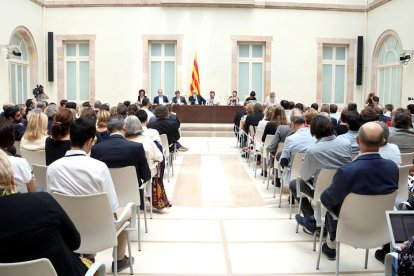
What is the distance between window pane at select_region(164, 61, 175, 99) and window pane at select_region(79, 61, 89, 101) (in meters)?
2.84

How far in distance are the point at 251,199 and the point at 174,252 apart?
2.39 m

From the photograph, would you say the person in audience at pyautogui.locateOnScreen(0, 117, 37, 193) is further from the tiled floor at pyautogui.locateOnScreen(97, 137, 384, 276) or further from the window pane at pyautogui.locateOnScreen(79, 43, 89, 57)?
the window pane at pyautogui.locateOnScreen(79, 43, 89, 57)

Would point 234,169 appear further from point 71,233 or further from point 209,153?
point 71,233

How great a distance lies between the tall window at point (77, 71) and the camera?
17.8 metres

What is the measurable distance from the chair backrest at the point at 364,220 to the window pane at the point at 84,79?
15.6 m

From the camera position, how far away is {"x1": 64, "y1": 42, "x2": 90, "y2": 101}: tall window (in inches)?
701

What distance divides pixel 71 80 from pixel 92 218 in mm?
15601

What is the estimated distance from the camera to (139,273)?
390cm

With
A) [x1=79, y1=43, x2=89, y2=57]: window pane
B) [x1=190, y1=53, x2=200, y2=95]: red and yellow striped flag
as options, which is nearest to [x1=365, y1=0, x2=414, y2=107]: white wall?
[x1=190, y1=53, x2=200, y2=95]: red and yellow striped flag

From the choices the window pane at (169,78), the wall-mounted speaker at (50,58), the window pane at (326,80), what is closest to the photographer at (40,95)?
the wall-mounted speaker at (50,58)

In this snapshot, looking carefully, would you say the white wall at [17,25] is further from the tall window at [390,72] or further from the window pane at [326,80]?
the tall window at [390,72]

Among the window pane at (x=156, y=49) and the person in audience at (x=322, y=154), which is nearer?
the person in audience at (x=322, y=154)

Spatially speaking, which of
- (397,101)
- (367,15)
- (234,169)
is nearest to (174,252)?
(234,169)

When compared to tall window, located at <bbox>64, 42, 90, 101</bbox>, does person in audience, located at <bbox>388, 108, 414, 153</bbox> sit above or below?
below
